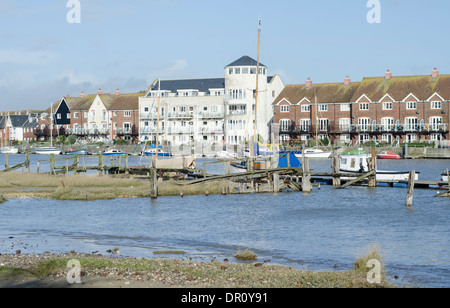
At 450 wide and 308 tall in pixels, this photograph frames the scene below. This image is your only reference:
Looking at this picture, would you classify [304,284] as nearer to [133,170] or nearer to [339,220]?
[339,220]

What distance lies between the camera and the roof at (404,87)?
102m

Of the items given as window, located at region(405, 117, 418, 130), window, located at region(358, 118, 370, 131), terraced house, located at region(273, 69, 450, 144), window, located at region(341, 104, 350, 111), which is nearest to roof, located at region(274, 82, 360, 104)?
terraced house, located at region(273, 69, 450, 144)

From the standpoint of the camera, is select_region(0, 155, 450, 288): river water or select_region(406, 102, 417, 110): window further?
select_region(406, 102, 417, 110): window

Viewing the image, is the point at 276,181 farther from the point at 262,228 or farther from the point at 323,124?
the point at 323,124

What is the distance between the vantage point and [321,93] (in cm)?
11162

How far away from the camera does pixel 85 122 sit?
13850cm

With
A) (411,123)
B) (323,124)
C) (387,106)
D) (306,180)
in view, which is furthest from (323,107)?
(306,180)

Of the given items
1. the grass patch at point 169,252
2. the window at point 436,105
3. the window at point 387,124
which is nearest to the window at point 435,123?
the window at point 436,105

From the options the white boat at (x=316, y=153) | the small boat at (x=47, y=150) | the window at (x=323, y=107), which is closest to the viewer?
the white boat at (x=316, y=153)

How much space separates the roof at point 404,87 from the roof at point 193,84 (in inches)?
1038

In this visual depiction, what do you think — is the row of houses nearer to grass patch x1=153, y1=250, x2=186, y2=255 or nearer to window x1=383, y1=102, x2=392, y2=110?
window x1=383, y1=102, x2=392, y2=110

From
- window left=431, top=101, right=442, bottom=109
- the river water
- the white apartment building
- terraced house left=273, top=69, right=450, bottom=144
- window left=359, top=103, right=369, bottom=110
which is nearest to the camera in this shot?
the river water

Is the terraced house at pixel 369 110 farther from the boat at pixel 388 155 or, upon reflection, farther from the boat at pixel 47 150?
the boat at pixel 47 150

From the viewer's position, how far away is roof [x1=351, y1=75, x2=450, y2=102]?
10150 cm
